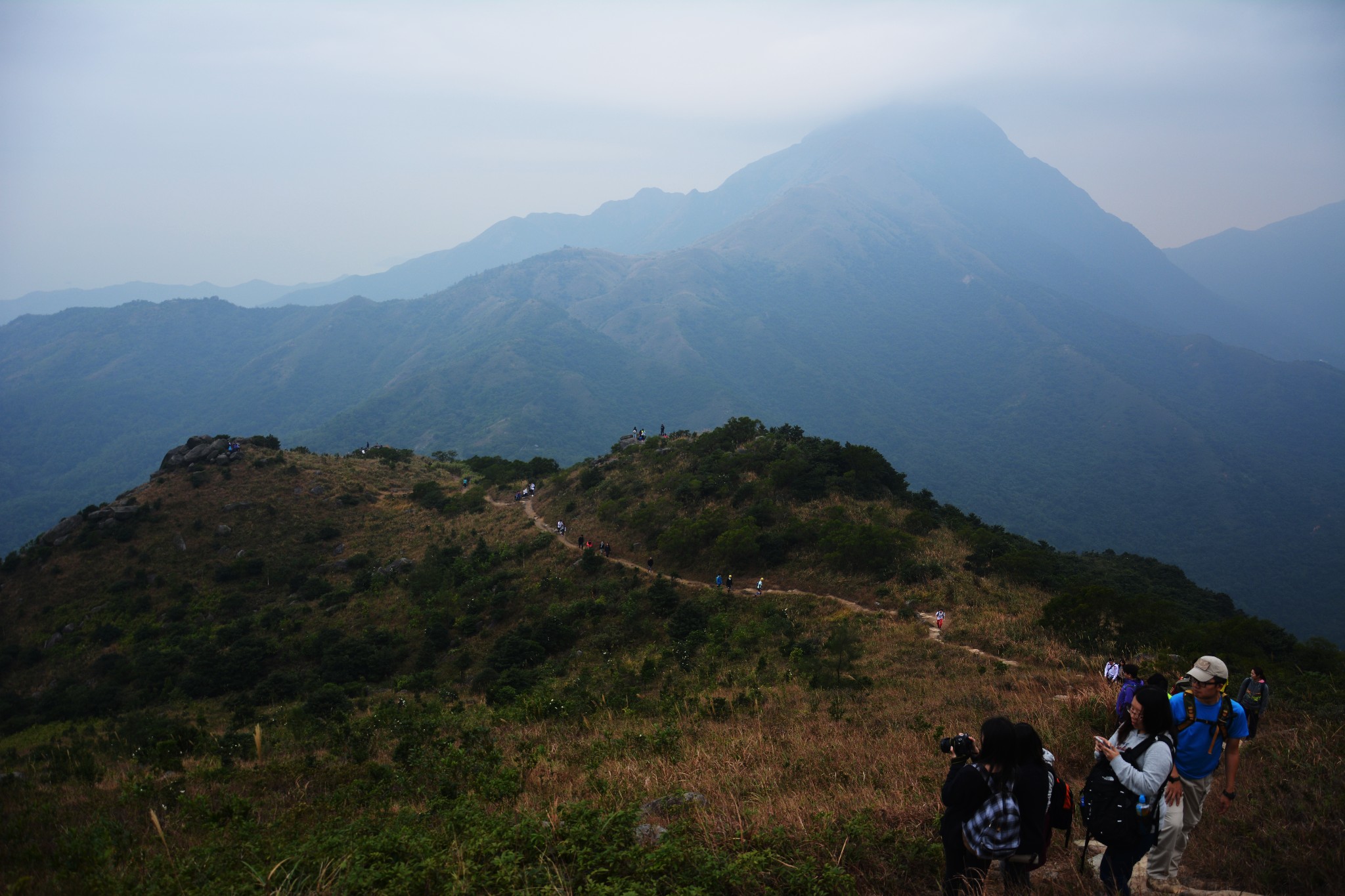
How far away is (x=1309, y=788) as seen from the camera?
21.5 ft

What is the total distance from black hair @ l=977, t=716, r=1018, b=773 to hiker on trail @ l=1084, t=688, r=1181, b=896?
2.38 ft

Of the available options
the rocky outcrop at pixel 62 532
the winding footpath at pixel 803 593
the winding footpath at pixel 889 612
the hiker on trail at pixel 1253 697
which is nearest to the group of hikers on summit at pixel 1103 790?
the winding footpath at pixel 889 612

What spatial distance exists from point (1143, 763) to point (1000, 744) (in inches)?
52.1

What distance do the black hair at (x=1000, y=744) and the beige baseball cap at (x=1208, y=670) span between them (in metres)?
2.18

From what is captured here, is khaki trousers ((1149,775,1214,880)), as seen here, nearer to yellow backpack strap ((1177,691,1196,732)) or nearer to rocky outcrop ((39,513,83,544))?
yellow backpack strap ((1177,691,1196,732))

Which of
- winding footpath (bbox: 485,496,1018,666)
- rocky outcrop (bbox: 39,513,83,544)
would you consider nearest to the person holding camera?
winding footpath (bbox: 485,496,1018,666)

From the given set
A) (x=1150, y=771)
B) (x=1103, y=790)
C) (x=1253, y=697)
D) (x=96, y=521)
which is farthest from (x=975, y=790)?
(x=96, y=521)

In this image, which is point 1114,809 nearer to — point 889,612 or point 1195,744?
point 1195,744

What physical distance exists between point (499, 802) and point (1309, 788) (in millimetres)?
8852

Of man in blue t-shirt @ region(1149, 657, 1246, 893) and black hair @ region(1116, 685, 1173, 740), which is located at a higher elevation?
black hair @ region(1116, 685, 1173, 740)

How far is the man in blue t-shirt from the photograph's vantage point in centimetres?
511

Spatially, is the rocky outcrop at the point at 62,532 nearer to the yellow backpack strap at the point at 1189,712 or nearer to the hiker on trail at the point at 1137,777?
the hiker on trail at the point at 1137,777

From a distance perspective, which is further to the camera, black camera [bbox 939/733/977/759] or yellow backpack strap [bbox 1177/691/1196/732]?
yellow backpack strap [bbox 1177/691/1196/732]

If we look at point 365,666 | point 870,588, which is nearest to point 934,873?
Result: point 870,588
